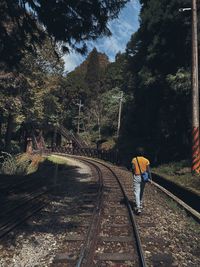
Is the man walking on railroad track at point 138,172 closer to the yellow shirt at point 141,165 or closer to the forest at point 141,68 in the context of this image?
the yellow shirt at point 141,165

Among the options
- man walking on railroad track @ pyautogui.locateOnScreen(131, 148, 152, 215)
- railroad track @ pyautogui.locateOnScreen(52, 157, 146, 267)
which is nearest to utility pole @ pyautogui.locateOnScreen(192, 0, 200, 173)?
railroad track @ pyautogui.locateOnScreen(52, 157, 146, 267)

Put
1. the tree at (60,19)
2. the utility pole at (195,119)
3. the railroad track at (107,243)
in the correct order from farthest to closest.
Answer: the utility pole at (195,119) < the tree at (60,19) < the railroad track at (107,243)

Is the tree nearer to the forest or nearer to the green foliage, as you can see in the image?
the forest

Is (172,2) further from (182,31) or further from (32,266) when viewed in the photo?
(32,266)

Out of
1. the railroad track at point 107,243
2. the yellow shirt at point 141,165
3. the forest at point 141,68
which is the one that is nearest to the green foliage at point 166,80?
the forest at point 141,68

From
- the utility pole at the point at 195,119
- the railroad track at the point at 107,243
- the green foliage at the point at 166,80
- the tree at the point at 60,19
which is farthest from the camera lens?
the green foliage at the point at 166,80

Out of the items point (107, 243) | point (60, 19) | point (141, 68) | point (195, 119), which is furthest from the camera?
point (141, 68)

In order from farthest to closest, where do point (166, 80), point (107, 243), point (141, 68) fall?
point (141, 68) < point (166, 80) < point (107, 243)

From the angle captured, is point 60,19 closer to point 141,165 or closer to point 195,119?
point 141,165

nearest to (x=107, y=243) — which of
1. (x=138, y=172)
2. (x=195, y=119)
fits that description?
(x=138, y=172)

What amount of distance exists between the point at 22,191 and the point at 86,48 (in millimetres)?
6103

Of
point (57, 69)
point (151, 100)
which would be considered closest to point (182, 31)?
point (151, 100)

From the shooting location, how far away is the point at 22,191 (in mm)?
14703

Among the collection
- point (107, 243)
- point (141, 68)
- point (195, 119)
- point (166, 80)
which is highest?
point (141, 68)
